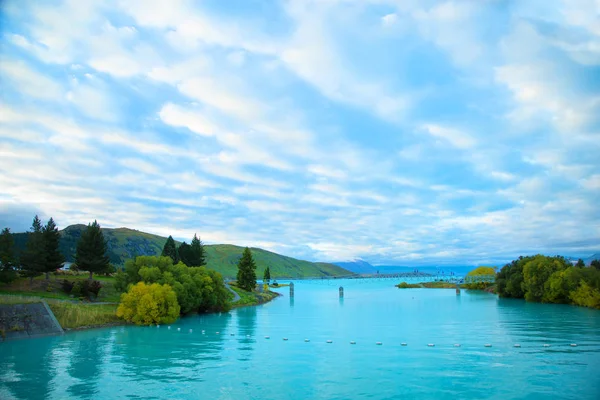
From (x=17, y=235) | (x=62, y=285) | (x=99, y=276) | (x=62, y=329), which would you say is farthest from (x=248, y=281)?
(x=17, y=235)

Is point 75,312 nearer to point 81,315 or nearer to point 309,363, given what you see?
point 81,315

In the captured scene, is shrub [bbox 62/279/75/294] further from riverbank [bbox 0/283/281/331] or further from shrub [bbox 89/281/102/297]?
shrub [bbox 89/281/102/297]

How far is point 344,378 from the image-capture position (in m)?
33.5

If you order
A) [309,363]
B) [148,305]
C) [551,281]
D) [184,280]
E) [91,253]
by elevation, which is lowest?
[309,363]

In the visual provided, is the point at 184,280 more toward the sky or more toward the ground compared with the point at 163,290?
more toward the sky

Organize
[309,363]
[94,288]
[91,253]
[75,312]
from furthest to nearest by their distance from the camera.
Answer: [91,253]
[94,288]
[75,312]
[309,363]

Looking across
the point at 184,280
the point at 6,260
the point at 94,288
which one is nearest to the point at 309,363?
the point at 184,280

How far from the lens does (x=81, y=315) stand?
57844 mm

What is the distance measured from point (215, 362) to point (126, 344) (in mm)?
14373

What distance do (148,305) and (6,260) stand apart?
2366 cm

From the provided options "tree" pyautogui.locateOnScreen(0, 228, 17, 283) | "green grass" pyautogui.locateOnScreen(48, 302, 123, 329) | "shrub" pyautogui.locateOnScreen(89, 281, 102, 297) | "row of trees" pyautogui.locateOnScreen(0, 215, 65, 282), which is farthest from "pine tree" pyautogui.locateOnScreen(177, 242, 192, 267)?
"green grass" pyautogui.locateOnScreen(48, 302, 123, 329)

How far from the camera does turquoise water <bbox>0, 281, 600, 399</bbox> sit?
29844 mm

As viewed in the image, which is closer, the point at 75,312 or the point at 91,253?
the point at 75,312

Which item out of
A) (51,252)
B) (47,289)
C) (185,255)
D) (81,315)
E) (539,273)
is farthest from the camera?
(185,255)
